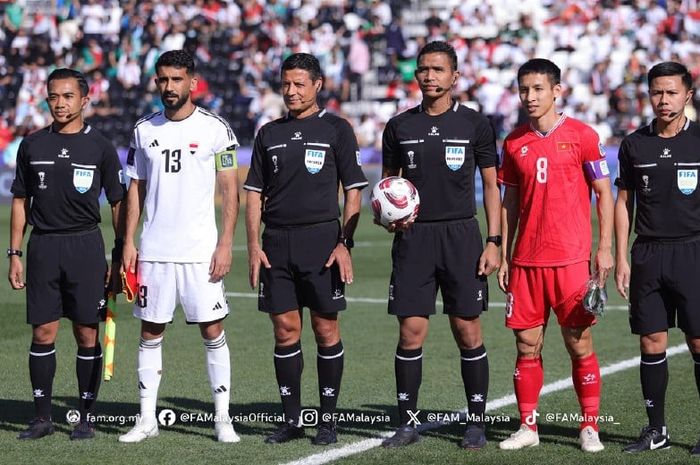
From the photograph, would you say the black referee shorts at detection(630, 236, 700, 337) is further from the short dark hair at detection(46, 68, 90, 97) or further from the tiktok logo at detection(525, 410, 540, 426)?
the short dark hair at detection(46, 68, 90, 97)

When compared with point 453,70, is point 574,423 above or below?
below

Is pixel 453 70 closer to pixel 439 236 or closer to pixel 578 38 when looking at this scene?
pixel 439 236

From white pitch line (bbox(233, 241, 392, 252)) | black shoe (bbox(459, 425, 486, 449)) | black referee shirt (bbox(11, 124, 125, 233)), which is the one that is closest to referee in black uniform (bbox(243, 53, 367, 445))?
black shoe (bbox(459, 425, 486, 449))

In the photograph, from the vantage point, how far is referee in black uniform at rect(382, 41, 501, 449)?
746 centimetres

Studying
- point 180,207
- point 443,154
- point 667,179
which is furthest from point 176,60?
point 667,179

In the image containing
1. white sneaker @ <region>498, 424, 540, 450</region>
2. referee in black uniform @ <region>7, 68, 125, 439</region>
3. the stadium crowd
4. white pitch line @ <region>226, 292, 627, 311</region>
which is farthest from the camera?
the stadium crowd

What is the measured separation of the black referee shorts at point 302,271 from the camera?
7.54m

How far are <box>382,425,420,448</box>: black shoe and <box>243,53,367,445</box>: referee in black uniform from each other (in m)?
0.36

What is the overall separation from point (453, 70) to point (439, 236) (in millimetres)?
969

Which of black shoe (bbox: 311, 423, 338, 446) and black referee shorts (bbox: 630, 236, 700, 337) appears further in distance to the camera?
black shoe (bbox: 311, 423, 338, 446)

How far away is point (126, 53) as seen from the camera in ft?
101

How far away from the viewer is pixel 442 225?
7.50 meters

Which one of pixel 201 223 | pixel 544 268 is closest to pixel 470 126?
pixel 544 268

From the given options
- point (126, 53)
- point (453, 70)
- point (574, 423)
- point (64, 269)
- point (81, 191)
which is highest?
point (126, 53)
